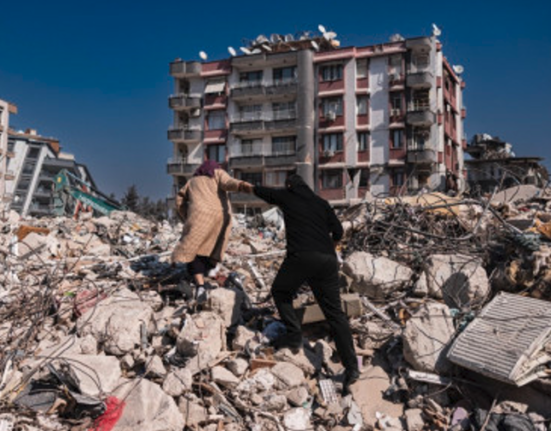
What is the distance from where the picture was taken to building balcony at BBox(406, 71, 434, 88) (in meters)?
29.5

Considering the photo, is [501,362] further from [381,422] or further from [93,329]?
[93,329]

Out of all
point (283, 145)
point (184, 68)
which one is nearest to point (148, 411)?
point (283, 145)

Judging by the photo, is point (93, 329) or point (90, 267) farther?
point (90, 267)

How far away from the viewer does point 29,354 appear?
4188 millimetres

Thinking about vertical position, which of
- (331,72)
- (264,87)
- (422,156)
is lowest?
(422,156)

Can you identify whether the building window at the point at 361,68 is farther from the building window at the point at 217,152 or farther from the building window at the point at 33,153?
the building window at the point at 33,153

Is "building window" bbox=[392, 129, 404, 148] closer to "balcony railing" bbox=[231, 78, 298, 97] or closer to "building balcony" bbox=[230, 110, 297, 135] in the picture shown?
"building balcony" bbox=[230, 110, 297, 135]

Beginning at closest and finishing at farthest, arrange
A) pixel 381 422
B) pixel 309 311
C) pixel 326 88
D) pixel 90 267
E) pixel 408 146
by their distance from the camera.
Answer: pixel 381 422 < pixel 309 311 < pixel 90 267 < pixel 408 146 < pixel 326 88

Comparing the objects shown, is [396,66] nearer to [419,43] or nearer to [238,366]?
[419,43]

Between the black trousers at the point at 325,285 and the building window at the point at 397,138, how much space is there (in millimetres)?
27752

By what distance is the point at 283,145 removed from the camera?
3328 cm

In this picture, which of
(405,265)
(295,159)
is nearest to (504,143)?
(295,159)

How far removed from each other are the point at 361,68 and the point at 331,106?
2.92m

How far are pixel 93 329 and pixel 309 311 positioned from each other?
6.14ft
